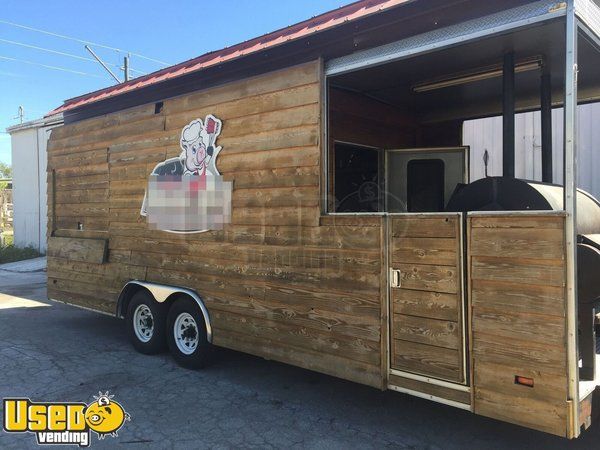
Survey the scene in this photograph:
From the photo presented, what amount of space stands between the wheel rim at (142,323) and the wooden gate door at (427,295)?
336 cm

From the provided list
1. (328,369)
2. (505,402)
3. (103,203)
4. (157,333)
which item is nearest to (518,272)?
(505,402)

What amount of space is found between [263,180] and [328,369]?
1746mm

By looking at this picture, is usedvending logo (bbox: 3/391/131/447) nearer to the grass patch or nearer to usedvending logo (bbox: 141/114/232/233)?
usedvending logo (bbox: 141/114/232/233)

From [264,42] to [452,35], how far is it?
182 cm

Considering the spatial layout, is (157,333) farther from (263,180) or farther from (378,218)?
(378,218)

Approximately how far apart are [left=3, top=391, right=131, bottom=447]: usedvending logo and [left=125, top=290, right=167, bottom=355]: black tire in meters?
1.19

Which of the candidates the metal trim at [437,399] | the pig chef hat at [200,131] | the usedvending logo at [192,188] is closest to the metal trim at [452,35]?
the pig chef hat at [200,131]

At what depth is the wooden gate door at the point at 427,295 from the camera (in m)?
3.22

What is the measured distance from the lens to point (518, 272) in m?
2.95

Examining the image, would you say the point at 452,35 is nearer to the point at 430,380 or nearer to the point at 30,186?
the point at 430,380

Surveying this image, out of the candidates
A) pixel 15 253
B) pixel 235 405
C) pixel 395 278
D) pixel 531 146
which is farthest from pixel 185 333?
pixel 15 253

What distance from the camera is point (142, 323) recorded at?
19.4ft

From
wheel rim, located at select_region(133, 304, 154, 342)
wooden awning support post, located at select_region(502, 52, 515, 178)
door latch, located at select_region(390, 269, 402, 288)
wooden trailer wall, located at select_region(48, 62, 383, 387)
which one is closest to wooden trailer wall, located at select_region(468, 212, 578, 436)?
door latch, located at select_region(390, 269, 402, 288)

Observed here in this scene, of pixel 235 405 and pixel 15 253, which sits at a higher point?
pixel 15 253
